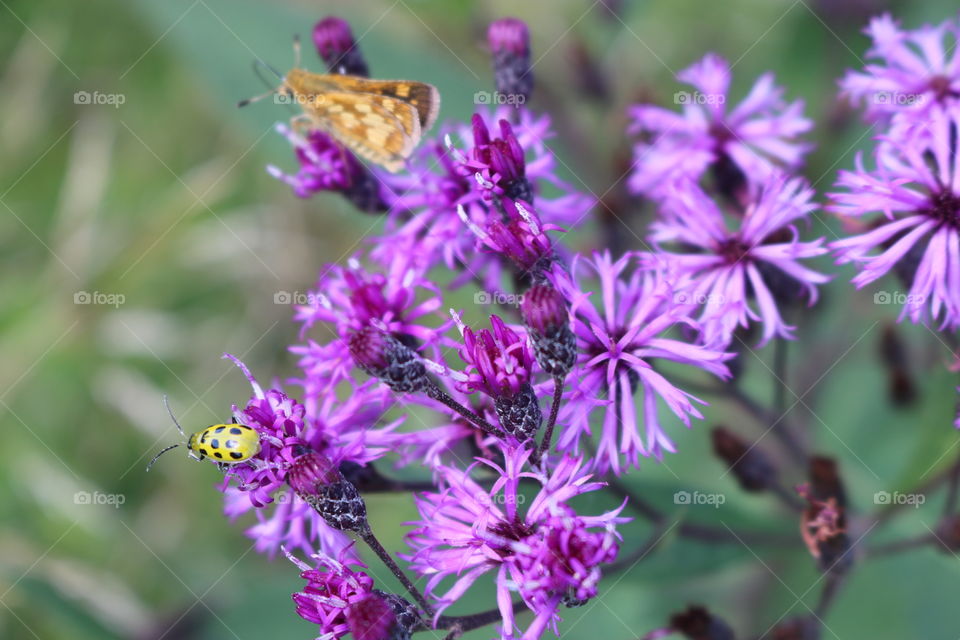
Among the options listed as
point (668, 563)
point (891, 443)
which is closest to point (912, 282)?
point (668, 563)

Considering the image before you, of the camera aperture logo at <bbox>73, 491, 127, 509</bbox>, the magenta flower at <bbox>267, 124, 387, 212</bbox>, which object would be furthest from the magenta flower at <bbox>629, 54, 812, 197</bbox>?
the camera aperture logo at <bbox>73, 491, 127, 509</bbox>

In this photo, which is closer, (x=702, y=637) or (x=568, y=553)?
(x=568, y=553)

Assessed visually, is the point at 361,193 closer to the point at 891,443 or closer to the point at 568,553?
the point at 568,553

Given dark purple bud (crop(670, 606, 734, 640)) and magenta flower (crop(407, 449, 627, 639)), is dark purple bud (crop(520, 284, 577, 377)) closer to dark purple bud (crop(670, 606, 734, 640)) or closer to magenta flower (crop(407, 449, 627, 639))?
magenta flower (crop(407, 449, 627, 639))

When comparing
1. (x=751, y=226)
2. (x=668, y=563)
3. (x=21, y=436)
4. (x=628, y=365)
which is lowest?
(x=21, y=436)

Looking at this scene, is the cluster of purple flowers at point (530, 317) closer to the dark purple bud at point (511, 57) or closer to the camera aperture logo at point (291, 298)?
the dark purple bud at point (511, 57)

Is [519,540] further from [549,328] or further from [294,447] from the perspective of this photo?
[294,447]

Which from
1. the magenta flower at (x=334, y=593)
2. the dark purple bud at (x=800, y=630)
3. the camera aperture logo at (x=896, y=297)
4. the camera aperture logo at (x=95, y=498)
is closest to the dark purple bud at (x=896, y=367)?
the camera aperture logo at (x=896, y=297)
